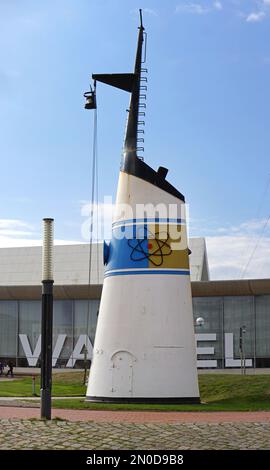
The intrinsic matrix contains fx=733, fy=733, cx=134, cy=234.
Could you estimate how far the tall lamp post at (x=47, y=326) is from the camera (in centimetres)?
1612

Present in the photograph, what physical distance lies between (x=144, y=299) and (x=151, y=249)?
1753 mm

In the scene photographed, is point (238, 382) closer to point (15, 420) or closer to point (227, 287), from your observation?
point (15, 420)

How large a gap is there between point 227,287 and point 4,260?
24332 mm

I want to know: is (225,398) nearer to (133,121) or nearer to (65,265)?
(133,121)

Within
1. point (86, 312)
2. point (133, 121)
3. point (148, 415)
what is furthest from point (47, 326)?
point (86, 312)

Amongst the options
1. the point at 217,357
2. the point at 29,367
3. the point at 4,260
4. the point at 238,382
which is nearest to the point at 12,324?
the point at 29,367

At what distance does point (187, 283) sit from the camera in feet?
82.2

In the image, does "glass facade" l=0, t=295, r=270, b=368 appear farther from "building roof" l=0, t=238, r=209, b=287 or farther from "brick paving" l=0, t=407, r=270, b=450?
"brick paving" l=0, t=407, r=270, b=450

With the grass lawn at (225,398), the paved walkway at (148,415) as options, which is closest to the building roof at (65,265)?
the grass lawn at (225,398)

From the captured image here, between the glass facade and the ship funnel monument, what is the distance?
2815 centimetres

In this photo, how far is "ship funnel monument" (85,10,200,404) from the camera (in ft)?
78.2

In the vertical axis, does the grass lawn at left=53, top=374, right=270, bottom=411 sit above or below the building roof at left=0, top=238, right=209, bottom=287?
below

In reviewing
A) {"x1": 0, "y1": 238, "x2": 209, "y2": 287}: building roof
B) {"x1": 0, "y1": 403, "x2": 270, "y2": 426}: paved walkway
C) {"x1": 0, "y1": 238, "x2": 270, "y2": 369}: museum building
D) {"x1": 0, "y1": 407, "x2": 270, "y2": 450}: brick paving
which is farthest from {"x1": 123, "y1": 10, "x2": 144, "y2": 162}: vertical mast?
{"x1": 0, "y1": 238, "x2": 209, "y2": 287}: building roof

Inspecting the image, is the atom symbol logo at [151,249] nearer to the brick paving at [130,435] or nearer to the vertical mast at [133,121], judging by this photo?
the vertical mast at [133,121]
